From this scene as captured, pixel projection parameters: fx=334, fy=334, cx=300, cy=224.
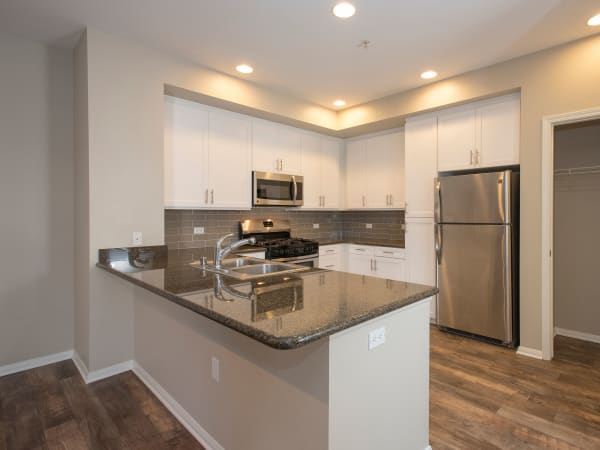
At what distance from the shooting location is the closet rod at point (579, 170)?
3321 millimetres

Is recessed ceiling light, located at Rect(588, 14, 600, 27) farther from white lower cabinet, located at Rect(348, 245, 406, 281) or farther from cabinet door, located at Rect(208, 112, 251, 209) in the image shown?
cabinet door, located at Rect(208, 112, 251, 209)

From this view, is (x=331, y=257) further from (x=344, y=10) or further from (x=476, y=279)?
(x=344, y=10)

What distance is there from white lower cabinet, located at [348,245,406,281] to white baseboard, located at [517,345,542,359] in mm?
1331

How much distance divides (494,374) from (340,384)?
6.80 ft

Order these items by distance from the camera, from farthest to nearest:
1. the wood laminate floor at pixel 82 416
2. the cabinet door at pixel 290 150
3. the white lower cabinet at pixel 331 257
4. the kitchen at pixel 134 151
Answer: the white lower cabinet at pixel 331 257
the cabinet door at pixel 290 150
the kitchen at pixel 134 151
the wood laminate floor at pixel 82 416

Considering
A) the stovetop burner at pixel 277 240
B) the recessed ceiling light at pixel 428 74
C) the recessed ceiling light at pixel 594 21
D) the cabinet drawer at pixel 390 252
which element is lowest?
the cabinet drawer at pixel 390 252

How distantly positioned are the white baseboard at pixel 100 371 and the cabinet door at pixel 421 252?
3029 mm

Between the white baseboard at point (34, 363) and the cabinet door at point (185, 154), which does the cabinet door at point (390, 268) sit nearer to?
the cabinet door at point (185, 154)

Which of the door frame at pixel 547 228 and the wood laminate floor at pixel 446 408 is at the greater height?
the door frame at pixel 547 228

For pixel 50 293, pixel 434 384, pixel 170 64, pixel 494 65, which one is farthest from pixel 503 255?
pixel 50 293

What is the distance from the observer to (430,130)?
3.76 meters

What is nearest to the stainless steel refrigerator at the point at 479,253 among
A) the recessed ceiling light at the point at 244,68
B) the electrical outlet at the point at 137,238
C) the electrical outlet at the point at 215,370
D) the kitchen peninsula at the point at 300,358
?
the kitchen peninsula at the point at 300,358

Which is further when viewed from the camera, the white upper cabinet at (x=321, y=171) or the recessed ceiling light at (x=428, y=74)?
the white upper cabinet at (x=321, y=171)

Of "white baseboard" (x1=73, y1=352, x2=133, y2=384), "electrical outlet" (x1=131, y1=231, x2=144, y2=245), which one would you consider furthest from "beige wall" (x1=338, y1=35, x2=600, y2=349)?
"white baseboard" (x1=73, y1=352, x2=133, y2=384)
